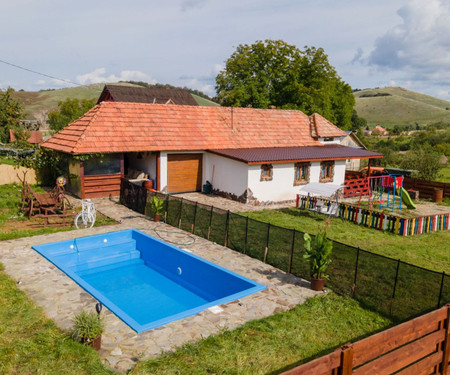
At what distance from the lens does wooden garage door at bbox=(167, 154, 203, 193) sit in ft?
78.1

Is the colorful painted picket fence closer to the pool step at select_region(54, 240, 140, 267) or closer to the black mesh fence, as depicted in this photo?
the black mesh fence

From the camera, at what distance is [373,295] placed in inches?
386

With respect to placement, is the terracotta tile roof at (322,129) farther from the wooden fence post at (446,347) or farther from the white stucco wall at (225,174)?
the wooden fence post at (446,347)

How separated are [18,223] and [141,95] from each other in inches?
1233

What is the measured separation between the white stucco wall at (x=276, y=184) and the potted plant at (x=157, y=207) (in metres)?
6.57

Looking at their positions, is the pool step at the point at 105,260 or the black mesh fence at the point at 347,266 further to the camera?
the pool step at the point at 105,260

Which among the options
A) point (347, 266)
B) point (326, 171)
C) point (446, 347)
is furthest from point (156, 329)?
point (326, 171)

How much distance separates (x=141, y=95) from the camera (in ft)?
147

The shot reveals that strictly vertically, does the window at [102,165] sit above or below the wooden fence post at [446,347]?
above

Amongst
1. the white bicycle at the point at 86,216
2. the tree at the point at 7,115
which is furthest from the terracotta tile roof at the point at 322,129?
the tree at the point at 7,115

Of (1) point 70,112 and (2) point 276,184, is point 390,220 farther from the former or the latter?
(1) point 70,112

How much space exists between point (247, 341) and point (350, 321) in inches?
107

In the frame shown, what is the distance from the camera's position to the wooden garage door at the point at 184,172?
23797 millimetres

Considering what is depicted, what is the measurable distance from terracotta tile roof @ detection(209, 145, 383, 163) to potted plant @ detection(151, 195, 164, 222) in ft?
20.0
